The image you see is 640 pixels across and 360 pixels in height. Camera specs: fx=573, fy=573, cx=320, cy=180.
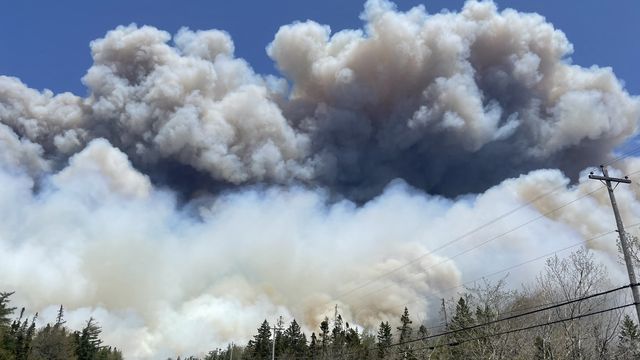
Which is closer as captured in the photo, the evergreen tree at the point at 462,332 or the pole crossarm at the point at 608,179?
the pole crossarm at the point at 608,179

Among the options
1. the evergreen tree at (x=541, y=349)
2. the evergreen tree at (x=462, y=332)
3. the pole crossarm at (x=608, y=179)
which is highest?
the pole crossarm at (x=608, y=179)

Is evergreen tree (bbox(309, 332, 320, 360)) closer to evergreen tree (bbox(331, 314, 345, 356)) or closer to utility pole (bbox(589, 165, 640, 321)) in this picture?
evergreen tree (bbox(331, 314, 345, 356))

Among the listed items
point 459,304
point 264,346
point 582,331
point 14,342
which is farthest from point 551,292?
point 264,346

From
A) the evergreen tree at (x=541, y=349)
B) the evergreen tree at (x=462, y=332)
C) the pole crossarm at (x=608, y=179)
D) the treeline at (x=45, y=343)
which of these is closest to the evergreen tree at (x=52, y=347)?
the treeline at (x=45, y=343)

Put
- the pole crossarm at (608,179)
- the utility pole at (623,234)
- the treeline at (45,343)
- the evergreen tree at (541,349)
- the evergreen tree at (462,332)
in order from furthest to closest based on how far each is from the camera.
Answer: the treeline at (45,343) < the evergreen tree at (462,332) < the evergreen tree at (541,349) < the pole crossarm at (608,179) < the utility pole at (623,234)

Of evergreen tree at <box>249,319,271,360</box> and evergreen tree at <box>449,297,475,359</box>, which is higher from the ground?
evergreen tree at <box>249,319,271,360</box>

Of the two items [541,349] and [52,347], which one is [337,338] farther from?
[541,349]

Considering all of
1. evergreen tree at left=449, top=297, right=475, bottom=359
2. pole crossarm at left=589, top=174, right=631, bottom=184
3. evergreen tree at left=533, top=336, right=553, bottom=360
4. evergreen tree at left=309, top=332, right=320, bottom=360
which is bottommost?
evergreen tree at left=533, top=336, right=553, bottom=360

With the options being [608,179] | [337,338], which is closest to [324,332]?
[337,338]

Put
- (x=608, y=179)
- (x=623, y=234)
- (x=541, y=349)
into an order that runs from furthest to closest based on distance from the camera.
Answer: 1. (x=541, y=349)
2. (x=608, y=179)
3. (x=623, y=234)

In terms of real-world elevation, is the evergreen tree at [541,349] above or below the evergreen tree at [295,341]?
below

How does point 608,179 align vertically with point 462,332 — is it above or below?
above

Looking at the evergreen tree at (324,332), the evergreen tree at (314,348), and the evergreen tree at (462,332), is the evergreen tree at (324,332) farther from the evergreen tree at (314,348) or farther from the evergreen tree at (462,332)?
the evergreen tree at (462,332)

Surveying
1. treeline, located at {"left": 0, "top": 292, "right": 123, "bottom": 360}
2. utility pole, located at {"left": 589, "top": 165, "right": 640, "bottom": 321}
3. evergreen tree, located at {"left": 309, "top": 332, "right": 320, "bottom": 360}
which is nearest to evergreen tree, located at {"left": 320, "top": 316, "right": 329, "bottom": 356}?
evergreen tree, located at {"left": 309, "top": 332, "right": 320, "bottom": 360}
